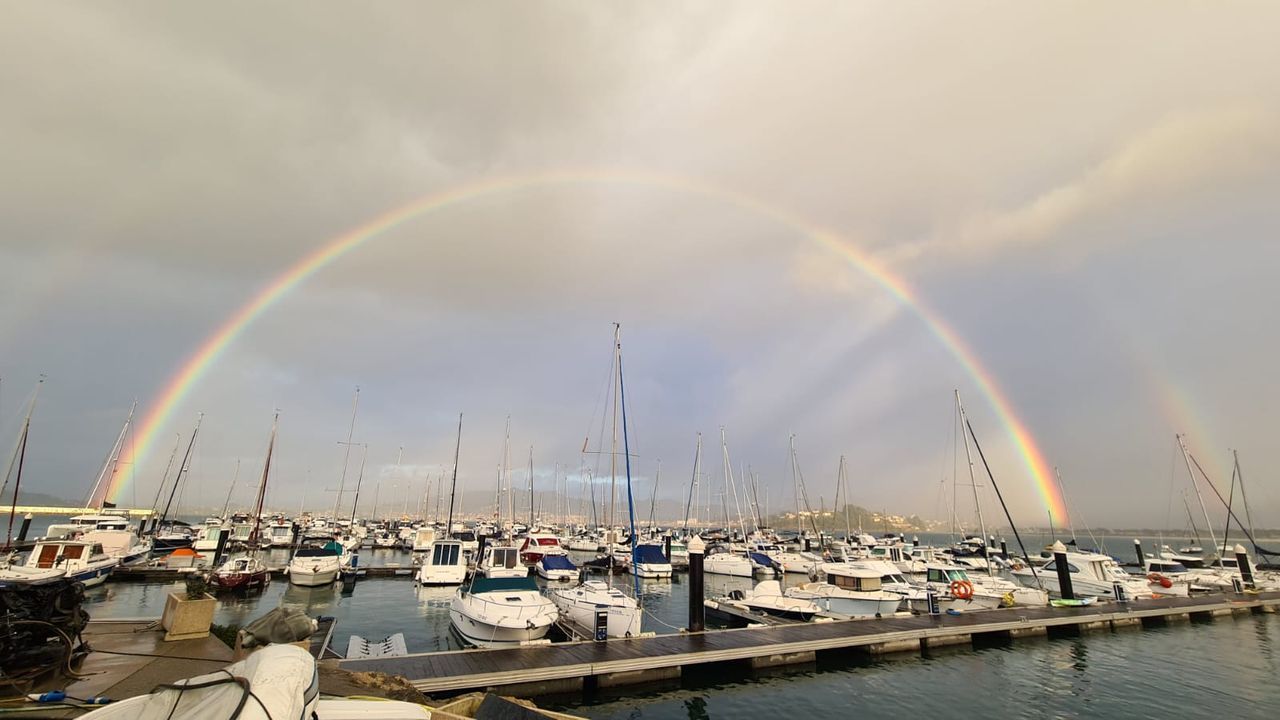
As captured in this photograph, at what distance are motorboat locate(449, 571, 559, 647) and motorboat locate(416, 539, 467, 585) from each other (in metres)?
22.0

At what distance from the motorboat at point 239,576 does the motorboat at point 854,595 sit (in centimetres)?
4137

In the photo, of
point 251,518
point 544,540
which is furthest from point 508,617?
point 251,518

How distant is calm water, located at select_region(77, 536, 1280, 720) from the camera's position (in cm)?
1884

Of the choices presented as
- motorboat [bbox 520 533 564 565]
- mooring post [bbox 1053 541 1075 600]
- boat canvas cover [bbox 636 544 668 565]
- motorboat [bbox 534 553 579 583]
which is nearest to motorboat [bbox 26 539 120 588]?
motorboat [bbox 534 553 579 583]

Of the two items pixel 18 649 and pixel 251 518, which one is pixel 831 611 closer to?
pixel 18 649

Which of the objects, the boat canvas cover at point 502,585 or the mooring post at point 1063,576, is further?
the mooring post at point 1063,576

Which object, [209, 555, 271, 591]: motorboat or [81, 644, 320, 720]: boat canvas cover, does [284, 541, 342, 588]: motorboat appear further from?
[81, 644, 320, 720]: boat canvas cover

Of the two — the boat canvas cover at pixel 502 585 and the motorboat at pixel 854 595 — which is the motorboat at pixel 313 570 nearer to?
the boat canvas cover at pixel 502 585

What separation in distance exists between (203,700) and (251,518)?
144097 mm

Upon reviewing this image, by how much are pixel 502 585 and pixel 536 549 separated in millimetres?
42864

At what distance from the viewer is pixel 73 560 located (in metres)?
37.9

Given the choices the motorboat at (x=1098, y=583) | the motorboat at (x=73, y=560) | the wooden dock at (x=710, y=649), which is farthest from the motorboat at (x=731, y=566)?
the motorboat at (x=73, y=560)

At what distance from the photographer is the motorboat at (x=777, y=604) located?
31.1 m

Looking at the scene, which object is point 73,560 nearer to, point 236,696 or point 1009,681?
point 236,696
